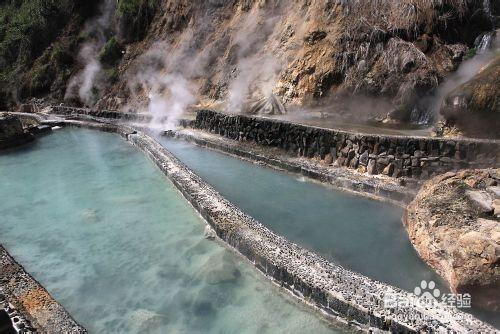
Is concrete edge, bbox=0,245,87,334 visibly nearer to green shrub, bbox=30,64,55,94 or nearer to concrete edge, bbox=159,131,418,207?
concrete edge, bbox=159,131,418,207

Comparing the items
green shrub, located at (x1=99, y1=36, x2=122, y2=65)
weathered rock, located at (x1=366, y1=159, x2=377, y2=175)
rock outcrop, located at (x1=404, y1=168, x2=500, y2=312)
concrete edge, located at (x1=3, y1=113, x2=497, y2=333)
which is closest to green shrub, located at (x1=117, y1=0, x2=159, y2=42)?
green shrub, located at (x1=99, y1=36, x2=122, y2=65)

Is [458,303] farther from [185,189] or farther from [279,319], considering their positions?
[185,189]

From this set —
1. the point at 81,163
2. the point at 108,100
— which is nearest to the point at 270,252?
the point at 81,163

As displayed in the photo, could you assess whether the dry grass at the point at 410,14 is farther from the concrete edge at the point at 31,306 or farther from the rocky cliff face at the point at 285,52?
the concrete edge at the point at 31,306

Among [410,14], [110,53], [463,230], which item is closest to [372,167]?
[463,230]

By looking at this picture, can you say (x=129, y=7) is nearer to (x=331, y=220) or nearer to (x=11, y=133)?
(x=11, y=133)

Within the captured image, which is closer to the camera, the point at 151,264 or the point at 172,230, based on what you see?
the point at 151,264
